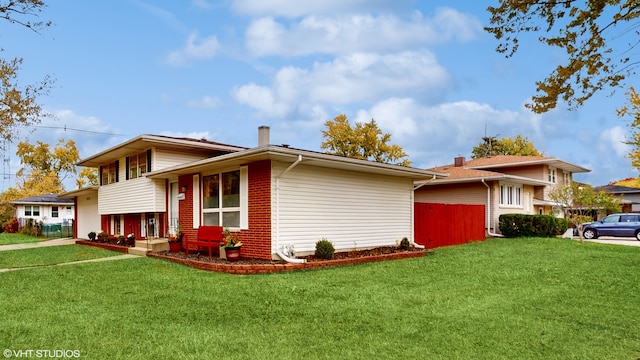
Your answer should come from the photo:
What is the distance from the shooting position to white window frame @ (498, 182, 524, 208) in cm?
2298

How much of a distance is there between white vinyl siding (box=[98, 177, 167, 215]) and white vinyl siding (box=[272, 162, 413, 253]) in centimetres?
668

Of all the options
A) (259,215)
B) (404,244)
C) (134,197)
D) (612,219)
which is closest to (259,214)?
(259,215)

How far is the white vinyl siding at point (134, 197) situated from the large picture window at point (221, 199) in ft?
10.5

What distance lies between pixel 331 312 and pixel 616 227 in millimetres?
23153

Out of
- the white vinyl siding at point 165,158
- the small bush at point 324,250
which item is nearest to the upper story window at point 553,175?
the small bush at point 324,250

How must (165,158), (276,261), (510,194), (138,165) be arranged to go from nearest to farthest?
(276,261) → (165,158) → (138,165) → (510,194)

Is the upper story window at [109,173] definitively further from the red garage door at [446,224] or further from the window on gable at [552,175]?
the window on gable at [552,175]

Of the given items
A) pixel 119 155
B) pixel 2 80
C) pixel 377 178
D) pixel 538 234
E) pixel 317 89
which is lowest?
pixel 538 234

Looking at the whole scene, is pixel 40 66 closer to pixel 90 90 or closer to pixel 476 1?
pixel 90 90

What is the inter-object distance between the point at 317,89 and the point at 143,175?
9.69 m

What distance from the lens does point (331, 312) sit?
6465 mm

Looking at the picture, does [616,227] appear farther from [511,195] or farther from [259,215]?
[259,215]

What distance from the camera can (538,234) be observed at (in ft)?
67.8

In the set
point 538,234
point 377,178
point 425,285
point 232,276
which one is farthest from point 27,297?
point 538,234
